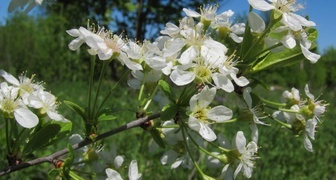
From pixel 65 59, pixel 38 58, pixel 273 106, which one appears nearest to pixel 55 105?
pixel 273 106

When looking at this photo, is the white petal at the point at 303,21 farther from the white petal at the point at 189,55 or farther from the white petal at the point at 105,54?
the white petal at the point at 105,54

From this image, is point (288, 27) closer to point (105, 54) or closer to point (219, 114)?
point (219, 114)

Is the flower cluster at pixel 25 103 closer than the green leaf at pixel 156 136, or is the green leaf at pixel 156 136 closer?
the flower cluster at pixel 25 103

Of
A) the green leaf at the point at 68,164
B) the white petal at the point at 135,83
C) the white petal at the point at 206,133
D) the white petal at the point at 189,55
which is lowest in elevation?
the green leaf at the point at 68,164

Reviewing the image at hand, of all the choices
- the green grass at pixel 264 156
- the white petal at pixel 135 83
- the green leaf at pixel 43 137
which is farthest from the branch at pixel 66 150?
the green grass at pixel 264 156

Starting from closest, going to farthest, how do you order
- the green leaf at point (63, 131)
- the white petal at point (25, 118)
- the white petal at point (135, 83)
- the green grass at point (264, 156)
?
the white petal at point (25, 118) → the green leaf at point (63, 131) → the white petal at point (135, 83) → the green grass at point (264, 156)

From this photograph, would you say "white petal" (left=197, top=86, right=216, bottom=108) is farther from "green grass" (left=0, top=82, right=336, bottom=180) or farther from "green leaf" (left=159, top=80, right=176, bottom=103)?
"green grass" (left=0, top=82, right=336, bottom=180)

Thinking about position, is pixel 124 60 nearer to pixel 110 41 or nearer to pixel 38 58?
pixel 110 41

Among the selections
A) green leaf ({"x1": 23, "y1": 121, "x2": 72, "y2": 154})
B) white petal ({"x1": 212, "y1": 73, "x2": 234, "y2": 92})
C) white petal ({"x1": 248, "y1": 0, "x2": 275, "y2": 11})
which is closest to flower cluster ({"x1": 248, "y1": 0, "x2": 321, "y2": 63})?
white petal ({"x1": 248, "y1": 0, "x2": 275, "y2": 11})
